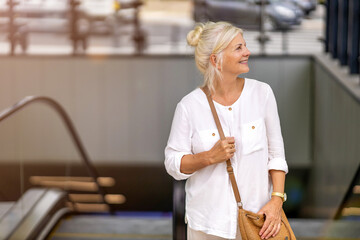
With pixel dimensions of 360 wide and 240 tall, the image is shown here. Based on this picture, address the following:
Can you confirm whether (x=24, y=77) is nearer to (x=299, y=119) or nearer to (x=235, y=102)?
(x=299, y=119)

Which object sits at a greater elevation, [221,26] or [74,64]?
[221,26]

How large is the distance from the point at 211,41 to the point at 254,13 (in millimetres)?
8668

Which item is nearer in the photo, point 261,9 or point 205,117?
point 205,117

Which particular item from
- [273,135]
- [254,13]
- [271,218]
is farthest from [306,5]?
[271,218]

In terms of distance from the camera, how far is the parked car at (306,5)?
1045 cm

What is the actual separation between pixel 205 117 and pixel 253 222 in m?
0.35

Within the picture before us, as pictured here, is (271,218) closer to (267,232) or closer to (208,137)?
(267,232)

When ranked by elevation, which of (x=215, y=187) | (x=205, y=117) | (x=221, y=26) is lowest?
(x=215, y=187)

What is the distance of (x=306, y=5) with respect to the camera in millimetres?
10656

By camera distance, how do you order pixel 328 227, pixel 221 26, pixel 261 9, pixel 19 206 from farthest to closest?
pixel 261 9 → pixel 328 227 → pixel 19 206 → pixel 221 26

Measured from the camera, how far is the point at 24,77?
10672 millimetres

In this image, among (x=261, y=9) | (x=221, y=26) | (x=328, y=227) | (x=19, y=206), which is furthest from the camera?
(x=261, y=9)

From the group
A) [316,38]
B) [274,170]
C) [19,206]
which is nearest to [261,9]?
[316,38]

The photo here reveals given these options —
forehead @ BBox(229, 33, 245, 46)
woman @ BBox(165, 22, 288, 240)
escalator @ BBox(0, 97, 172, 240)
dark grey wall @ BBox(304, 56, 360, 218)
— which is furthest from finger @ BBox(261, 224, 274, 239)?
dark grey wall @ BBox(304, 56, 360, 218)
